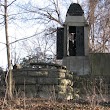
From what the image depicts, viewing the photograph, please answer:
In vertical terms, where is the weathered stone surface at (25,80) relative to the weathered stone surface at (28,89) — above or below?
above

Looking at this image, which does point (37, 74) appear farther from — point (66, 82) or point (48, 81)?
point (66, 82)

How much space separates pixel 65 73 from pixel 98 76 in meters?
2.09

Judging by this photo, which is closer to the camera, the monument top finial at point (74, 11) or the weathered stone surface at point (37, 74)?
the weathered stone surface at point (37, 74)

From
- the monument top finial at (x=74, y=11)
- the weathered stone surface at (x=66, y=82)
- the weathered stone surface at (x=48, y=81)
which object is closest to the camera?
the weathered stone surface at (x=48, y=81)

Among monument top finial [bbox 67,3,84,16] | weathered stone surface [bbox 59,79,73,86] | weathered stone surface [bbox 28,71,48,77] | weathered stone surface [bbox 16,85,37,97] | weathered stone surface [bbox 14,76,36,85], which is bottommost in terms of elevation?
weathered stone surface [bbox 16,85,37,97]

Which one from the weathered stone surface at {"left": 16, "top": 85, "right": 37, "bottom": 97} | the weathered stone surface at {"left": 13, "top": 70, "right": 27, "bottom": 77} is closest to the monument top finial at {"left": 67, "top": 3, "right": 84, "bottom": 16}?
the weathered stone surface at {"left": 13, "top": 70, "right": 27, "bottom": 77}

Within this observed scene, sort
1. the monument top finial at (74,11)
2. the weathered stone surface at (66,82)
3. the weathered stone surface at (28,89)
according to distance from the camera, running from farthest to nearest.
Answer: the monument top finial at (74,11)
the weathered stone surface at (66,82)
the weathered stone surface at (28,89)

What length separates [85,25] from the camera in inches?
610

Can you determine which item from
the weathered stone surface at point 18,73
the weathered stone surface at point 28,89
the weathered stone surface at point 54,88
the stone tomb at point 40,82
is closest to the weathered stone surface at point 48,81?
the stone tomb at point 40,82

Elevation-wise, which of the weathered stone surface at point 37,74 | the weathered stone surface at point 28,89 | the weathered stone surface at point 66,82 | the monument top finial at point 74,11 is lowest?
the weathered stone surface at point 28,89

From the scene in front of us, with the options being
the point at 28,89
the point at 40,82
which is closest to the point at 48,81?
the point at 40,82

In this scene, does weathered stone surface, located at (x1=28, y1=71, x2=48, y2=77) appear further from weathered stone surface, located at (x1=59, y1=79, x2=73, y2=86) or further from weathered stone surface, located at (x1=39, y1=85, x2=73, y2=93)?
weathered stone surface, located at (x1=59, y1=79, x2=73, y2=86)

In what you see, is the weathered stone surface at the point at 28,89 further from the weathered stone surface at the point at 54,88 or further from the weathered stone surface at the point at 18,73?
the weathered stone surface at the point at 18,73

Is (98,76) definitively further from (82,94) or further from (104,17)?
(104,17)
